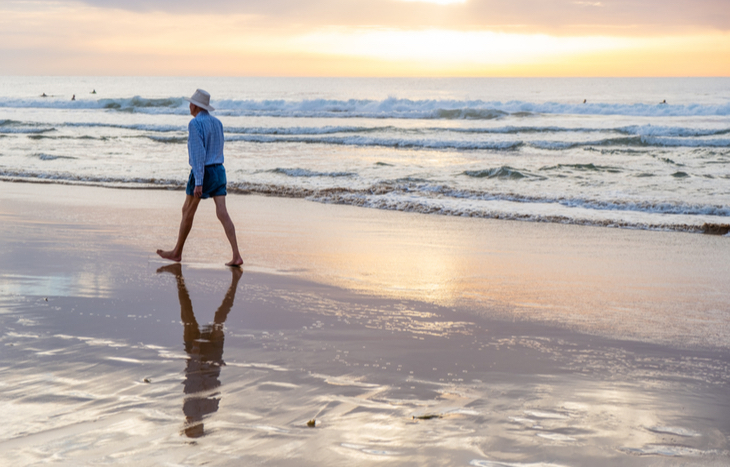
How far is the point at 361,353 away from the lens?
138 inches

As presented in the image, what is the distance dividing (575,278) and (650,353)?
6.32 feet

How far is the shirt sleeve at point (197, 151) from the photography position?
5.43 metres

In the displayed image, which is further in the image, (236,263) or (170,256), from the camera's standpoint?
(170,256)

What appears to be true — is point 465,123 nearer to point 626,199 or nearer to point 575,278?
point 626,199

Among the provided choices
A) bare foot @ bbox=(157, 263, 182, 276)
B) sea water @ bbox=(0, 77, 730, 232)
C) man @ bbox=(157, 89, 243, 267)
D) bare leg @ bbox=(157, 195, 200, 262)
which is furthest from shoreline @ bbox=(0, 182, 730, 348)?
sea water @ bbox=(0, 77, 730, 232)

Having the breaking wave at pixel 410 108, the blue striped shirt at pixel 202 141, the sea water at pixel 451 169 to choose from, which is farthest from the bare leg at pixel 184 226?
the breaking wave at pixel 410 108

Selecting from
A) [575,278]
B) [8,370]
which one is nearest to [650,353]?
[575,278]

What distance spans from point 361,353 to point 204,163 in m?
2.81

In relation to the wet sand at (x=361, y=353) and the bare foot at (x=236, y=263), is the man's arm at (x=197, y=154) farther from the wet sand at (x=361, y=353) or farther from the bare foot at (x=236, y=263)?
the wet sand at (x=361, y=353)

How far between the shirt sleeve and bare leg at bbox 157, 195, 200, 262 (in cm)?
24

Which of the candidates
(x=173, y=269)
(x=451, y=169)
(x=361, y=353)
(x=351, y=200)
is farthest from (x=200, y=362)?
(x=451, y=169)

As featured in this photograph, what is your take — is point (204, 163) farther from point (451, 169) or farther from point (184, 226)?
point (451, 169)

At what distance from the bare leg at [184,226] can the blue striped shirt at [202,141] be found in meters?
0.29

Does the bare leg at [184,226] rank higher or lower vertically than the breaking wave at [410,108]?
lower
